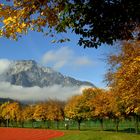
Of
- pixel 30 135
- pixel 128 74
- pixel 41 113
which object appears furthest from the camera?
pixel 41 113

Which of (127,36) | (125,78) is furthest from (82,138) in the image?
(127,36)

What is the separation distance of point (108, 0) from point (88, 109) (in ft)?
287

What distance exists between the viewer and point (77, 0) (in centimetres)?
948

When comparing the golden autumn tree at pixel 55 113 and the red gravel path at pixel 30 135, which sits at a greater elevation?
the golden autumn tree at pixel 55 113

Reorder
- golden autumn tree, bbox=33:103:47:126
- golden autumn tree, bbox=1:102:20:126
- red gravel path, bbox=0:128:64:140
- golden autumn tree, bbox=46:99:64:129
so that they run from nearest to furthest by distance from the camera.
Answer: red gravel path, bbox=0:128:64:140 < golden autumn tree, bbox=46:99:64:129 < golden autumn tree, bbox=33:103:47:126 < golden autumn tree, bbox=1:102:20:126

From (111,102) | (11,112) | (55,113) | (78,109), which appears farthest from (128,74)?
(11,112)

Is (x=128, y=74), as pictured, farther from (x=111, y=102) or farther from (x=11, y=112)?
(x=11, y=112)

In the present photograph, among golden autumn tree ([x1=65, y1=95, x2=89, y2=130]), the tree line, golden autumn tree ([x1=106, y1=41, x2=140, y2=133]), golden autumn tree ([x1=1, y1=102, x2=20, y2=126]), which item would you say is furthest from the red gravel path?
golden autumn tree ([x1=1, y1=102, x2=20, y2=126])

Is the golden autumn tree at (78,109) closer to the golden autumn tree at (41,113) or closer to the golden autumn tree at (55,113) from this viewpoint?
the golden autumn tree at (55,113)

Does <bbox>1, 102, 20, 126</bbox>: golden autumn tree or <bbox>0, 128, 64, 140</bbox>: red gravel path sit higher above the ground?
<bbox>1, 102, 20, 126</bbox>: golden autumn tree

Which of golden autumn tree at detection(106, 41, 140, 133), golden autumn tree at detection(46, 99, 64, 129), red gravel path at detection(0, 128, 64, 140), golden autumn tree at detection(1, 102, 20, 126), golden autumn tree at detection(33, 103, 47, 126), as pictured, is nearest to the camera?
golden autumn tree at detection(106, 41, 140, 133)

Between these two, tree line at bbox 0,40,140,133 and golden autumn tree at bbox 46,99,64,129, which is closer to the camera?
tree line at bbox 0,40,140,133

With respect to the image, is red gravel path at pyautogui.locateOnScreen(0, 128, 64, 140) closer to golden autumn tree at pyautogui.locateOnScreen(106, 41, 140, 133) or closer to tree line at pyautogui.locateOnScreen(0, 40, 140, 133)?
tree line at pyautogui.locateOnScreen(0, 40, 140, 133)

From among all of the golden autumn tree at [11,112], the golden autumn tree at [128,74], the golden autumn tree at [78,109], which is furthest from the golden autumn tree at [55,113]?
the golden autumn tree at [128,74]
